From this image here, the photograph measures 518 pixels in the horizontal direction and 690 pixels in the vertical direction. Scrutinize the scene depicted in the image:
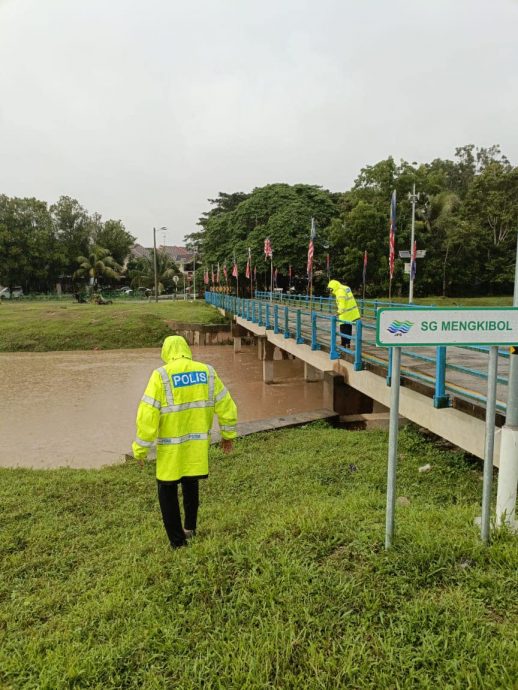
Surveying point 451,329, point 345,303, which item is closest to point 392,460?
point 451,329

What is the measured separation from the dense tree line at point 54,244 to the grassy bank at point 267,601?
45039 millimetres

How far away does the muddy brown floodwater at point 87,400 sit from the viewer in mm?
9438

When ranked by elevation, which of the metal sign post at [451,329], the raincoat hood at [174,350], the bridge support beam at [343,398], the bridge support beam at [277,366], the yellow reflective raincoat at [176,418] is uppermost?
the metal sign post at [451,329]

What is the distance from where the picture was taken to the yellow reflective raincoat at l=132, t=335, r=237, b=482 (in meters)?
3.55

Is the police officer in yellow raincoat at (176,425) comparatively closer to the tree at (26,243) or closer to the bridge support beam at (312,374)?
the bridge support beam at (312,374)

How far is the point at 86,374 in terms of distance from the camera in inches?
766

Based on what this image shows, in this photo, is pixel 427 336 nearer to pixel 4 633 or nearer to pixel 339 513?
pixel 339 513

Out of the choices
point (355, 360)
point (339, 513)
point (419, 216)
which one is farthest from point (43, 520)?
point (419, 216)

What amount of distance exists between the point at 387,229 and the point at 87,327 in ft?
67.6

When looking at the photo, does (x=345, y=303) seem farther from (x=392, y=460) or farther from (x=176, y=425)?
(x=392, y=460)

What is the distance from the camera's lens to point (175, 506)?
3.69 meters

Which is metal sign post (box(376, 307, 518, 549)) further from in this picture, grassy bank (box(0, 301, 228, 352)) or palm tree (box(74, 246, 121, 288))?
palm tree (box(74, 246, 121, 288))

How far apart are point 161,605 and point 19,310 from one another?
113 ft

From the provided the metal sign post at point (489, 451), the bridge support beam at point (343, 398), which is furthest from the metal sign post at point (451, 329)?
the bridge support beam at point (343, 398)
